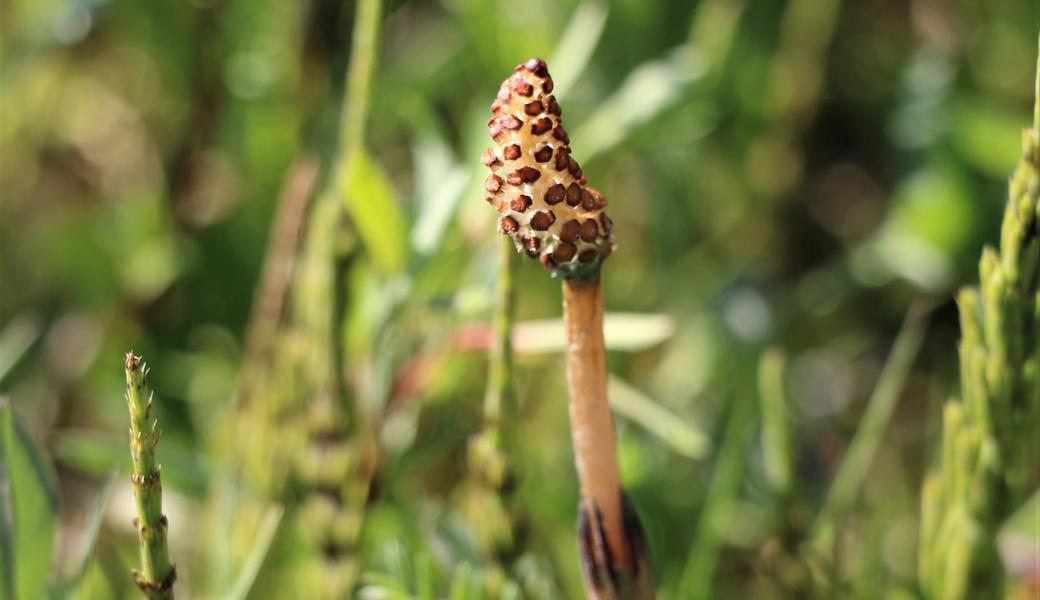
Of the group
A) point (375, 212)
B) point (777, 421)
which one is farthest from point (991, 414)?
point (375, 212)

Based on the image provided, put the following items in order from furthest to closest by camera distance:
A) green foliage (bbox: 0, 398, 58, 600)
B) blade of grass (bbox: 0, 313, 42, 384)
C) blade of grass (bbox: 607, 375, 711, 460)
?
blade of grass (bbox: 0, 313, 42, 384) < blade of grass (bbox: 607, 375, 711, 460) < green foliage (bbox: 0, 398, 58, 600)

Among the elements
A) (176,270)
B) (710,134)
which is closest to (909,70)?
(710,134)

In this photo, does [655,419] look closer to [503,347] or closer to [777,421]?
[777,421]

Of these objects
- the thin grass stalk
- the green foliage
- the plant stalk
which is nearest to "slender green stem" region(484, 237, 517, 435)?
the thin grass stalk

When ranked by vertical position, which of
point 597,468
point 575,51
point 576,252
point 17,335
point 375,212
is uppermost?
point 575,51

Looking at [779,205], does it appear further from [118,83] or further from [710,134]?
[118,83]

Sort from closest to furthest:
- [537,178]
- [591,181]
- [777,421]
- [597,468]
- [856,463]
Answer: [537,178]
[597,468]
[777,421]
[856,463]
[591,181]

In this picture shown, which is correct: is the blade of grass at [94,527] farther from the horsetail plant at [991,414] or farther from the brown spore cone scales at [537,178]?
the horsetail plant at [991,414]

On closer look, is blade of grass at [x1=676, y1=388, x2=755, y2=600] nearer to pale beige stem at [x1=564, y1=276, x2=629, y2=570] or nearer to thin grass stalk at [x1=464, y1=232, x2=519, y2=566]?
thin grass stalk at [x1=464, y1=232, x2=519, y2=566]
